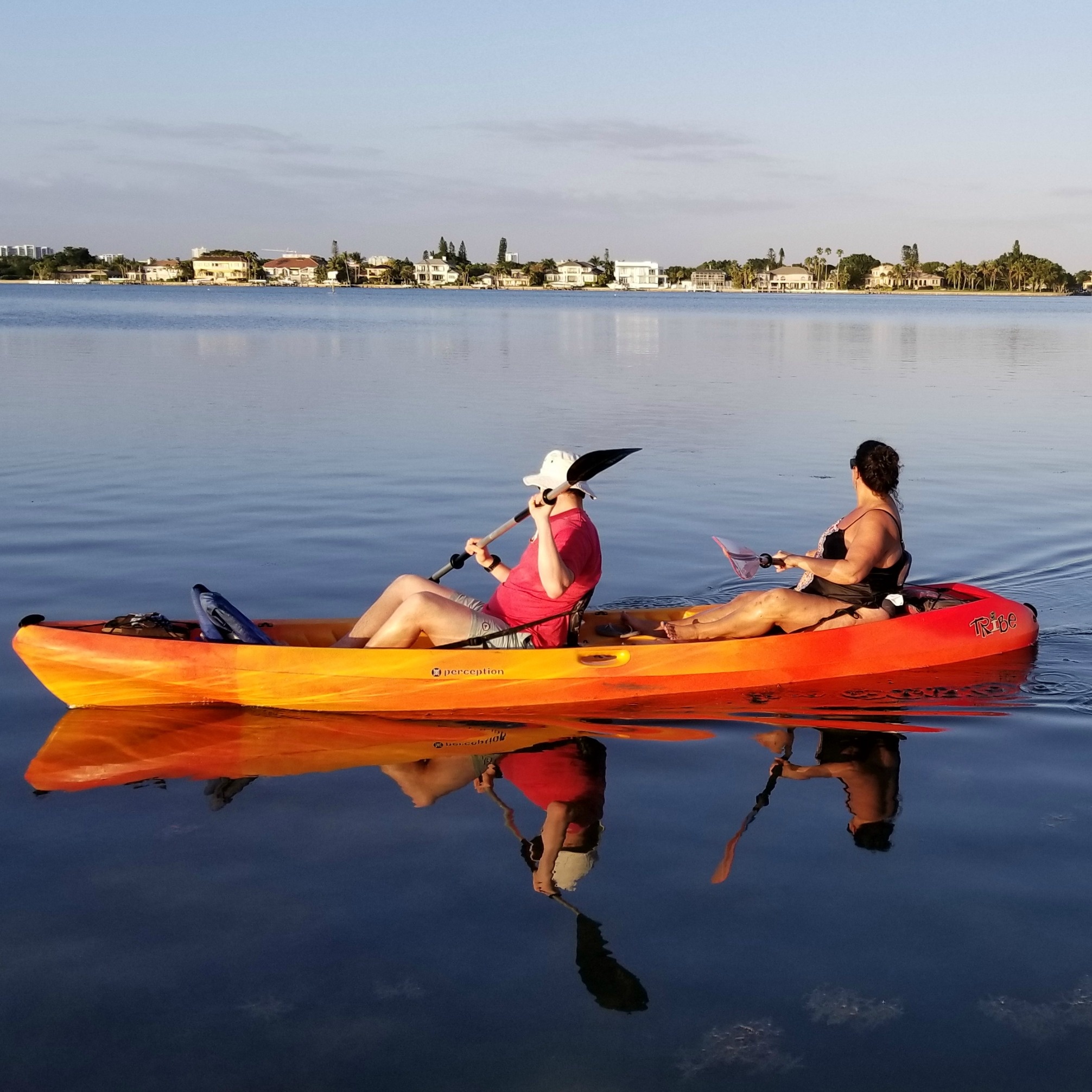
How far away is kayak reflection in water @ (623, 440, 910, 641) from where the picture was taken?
8.36 meters

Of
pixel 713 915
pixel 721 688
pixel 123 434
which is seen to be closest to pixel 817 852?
pixel 713 915

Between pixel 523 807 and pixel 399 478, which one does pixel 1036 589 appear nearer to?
pixel 523 807

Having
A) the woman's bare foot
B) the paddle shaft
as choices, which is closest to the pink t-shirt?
the paddle shaft

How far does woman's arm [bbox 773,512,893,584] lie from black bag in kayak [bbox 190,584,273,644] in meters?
3.59

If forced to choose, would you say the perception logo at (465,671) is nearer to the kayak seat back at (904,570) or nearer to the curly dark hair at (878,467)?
the curly dark hair at (878,467)

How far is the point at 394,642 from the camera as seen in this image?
7969mm

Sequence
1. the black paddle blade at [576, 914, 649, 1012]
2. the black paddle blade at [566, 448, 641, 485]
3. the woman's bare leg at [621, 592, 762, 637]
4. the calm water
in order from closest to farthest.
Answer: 1. the calm water
2. the black paddle blade at [576, 914, 649, 1012]
3. the black paddle blade at [566, 448, 641, 485]
4. the woman's bare leg at [621, 592, 762, 637]

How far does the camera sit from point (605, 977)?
4.78 meters

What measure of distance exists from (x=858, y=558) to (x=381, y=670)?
3.27 m

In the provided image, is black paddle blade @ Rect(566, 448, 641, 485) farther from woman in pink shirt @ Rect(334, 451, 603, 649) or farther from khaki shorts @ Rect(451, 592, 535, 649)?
khaki shorts @ Rect(451, 592, 535, 649)

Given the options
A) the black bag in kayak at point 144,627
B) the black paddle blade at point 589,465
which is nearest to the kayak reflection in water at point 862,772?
the black paddle blade at point 589,465

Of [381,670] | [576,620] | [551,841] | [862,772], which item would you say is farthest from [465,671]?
[862,772]

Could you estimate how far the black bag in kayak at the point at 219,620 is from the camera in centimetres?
763

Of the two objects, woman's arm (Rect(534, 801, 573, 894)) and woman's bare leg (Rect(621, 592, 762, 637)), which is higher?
woman's bare leg (Rect(621, 592, 762, 637))
